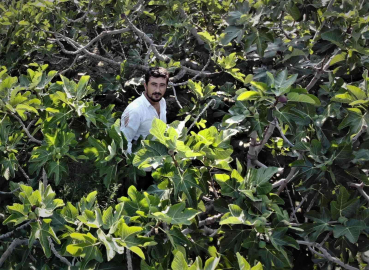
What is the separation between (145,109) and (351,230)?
1609 millimetres

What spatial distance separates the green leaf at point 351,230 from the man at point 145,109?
147 cm

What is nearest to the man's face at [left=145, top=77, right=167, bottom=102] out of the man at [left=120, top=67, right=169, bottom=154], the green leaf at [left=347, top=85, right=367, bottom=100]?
the man at [left=120, top=67, right=169, bottom=154]

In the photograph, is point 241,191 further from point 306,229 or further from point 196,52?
point 196,52

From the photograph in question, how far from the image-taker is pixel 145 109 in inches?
114

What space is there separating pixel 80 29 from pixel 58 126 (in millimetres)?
2108

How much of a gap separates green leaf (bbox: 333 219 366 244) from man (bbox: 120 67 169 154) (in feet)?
4.81

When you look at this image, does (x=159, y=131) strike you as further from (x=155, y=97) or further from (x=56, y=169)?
(x=155, y=97)

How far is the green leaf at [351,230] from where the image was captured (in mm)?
1773

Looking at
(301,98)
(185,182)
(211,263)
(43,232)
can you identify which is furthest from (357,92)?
(43,232)

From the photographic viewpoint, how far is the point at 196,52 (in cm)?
395

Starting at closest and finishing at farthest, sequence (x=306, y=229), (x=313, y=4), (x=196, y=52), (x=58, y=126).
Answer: (x=306, y=229) → (x=58, y=126) → (x=313, y=4) → (x=196, y=52)

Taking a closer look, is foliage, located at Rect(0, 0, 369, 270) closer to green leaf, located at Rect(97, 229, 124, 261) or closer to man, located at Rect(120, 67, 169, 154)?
green leaf, located at Rect(97, 229, 124, 261)

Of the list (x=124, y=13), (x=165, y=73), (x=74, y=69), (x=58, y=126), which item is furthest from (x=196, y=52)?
(x=58, y=126)

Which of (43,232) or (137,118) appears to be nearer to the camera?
(43,232)
